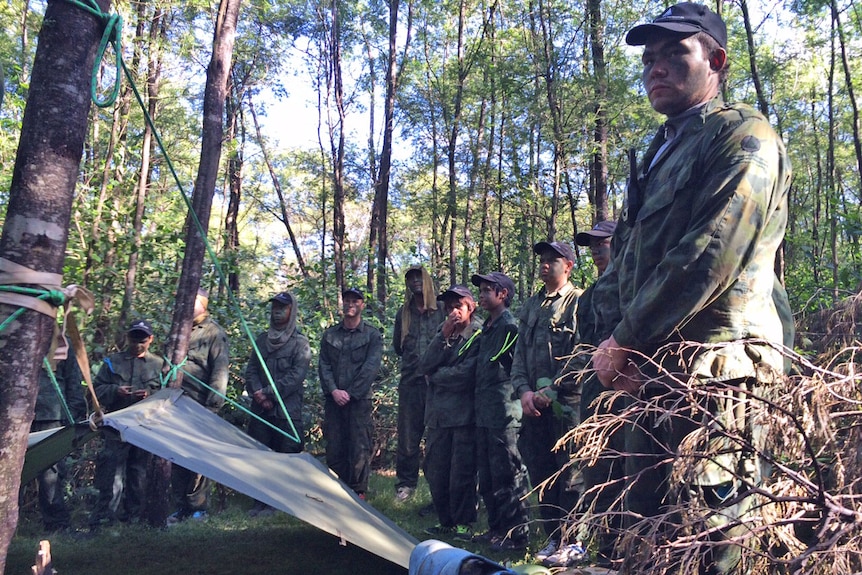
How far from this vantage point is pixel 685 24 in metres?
2.08

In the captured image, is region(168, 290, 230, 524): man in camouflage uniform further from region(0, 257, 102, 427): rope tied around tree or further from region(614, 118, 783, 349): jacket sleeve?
region(614, 118, 783, 349): jacket sleeve

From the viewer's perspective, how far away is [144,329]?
582 cm

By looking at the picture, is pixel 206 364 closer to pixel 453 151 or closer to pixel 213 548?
pixel 213 548

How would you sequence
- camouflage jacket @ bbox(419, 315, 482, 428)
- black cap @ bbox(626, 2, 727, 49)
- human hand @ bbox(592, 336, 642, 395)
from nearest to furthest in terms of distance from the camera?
human hand @ bbox(592, 336, 642, 395), black cap @ bbox(626, 2, 727, 49), camouflage jacket @ bbox(419, 315, 482, 428)

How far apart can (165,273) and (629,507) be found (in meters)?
7.33

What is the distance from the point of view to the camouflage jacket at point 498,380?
16.5 feet

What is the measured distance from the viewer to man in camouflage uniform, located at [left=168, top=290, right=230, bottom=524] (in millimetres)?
6000

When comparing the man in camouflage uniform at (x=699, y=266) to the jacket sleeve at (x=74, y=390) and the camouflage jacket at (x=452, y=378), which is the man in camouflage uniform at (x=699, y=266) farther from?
the jacket sleeve at (x=74, y=390)

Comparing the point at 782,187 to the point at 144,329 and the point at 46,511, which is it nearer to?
the point at 144,329

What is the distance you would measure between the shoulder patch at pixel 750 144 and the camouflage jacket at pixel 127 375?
5.02m

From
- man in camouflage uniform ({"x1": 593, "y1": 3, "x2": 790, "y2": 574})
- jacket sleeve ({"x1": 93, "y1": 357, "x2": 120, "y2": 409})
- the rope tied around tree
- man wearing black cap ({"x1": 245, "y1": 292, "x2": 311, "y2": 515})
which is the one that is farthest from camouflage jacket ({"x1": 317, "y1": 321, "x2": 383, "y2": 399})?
man in camouflage uniform ({"x1": 593, "y1": 3, "x2": 790, "y2": 574})

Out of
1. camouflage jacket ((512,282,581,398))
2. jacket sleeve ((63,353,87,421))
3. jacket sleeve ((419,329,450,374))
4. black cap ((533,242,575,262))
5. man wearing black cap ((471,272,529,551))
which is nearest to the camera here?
camouflage jacket ((512,282,581,398))

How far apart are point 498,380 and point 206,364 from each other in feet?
8.83

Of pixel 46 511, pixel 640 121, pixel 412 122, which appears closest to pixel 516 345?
pixel 46 511
